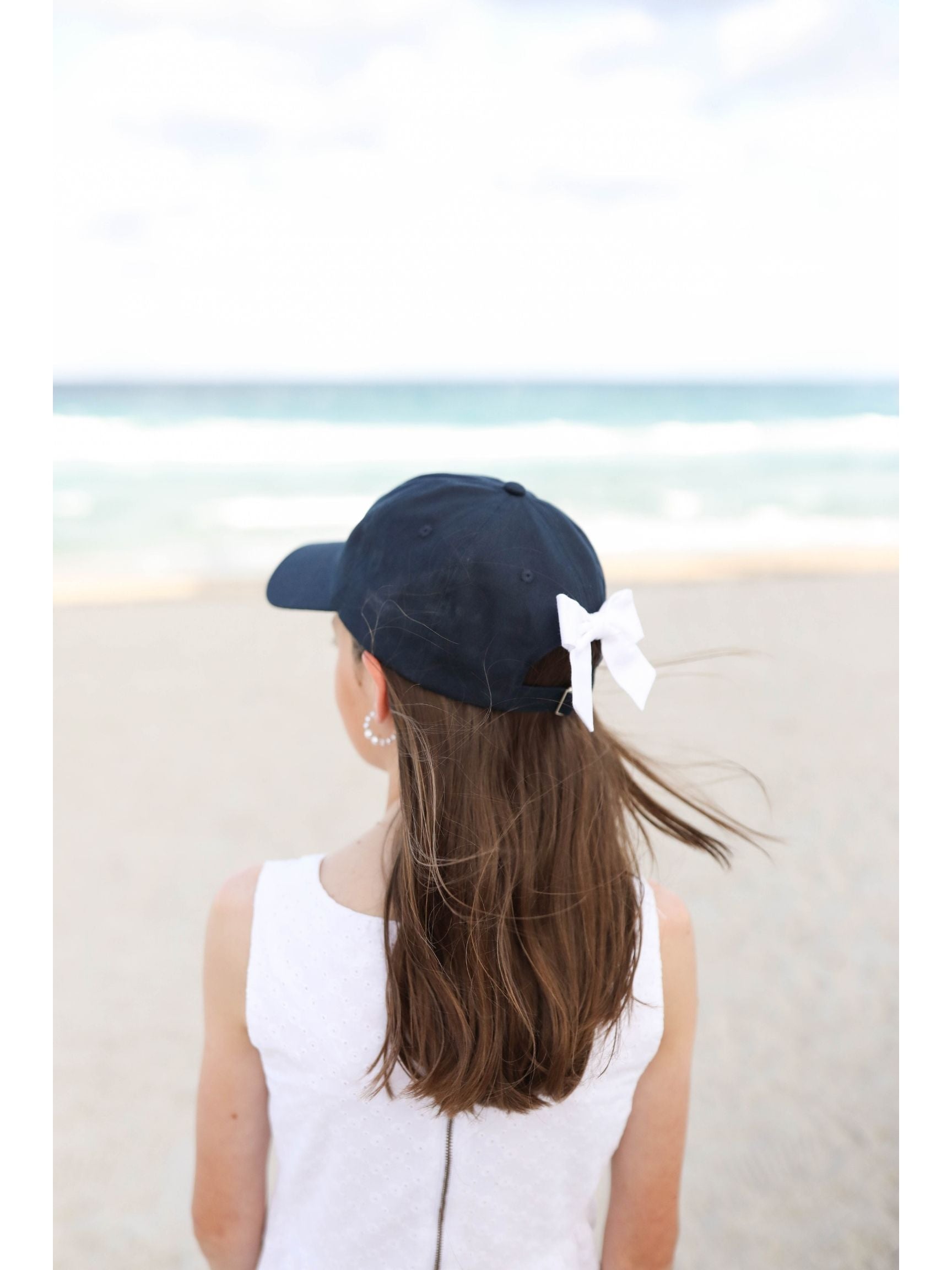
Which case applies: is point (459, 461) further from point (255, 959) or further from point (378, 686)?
point (255, 959)

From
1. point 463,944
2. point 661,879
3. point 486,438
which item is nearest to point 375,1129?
point 463,944

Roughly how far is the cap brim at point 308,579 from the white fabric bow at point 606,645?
1.00ft

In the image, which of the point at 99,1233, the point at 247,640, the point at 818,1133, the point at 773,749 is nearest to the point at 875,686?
the point at 773,749

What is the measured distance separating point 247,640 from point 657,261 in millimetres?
21142

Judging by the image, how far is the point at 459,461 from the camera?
52.7 ft

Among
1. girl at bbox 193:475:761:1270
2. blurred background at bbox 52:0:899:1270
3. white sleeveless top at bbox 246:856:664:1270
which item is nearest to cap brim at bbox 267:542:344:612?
girl at bbox 193:475:761:1270

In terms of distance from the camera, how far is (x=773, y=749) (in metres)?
4.46

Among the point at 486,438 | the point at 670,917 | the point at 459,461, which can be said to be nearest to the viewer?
the point at 670,917

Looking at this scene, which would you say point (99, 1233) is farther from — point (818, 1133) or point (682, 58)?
point (682, 58)

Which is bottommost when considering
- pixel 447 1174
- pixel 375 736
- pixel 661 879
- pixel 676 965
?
pixel 661 879

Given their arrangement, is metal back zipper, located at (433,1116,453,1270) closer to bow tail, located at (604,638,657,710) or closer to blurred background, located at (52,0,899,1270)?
bow tail, located at (604,638,657,710)

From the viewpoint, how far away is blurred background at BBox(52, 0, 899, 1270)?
2639 millimetres

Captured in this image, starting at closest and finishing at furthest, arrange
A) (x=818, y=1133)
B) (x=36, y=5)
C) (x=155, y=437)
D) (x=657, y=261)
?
(x=36, y=5), (x=818, y=1133), (x=155, y=437), (x=657, y=261)

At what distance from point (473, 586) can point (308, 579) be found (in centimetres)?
32
